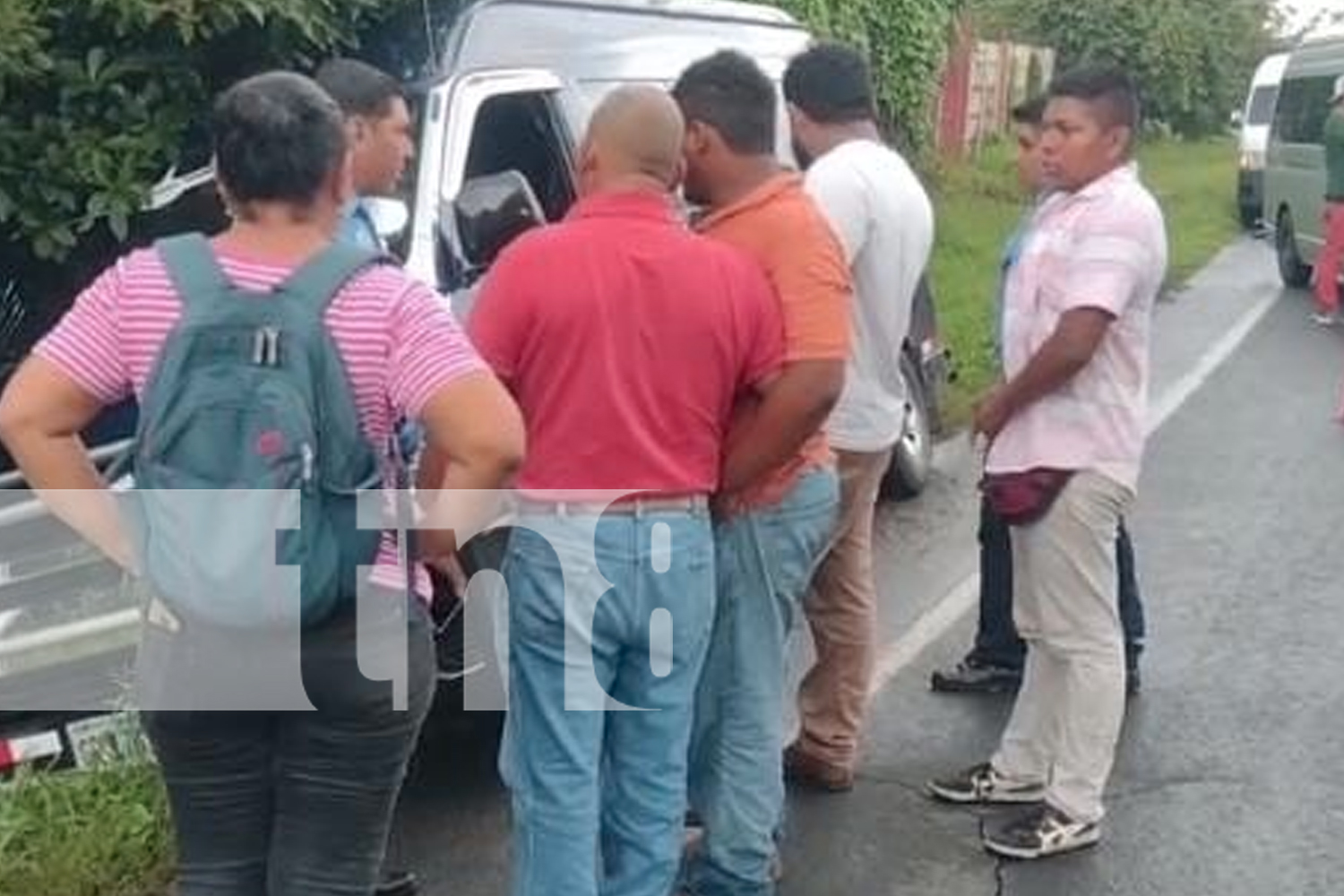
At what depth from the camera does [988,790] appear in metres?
5.47

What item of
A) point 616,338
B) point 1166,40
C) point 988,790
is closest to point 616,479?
point 616,338

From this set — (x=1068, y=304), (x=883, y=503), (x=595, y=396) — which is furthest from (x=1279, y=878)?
(x=883, y=503)

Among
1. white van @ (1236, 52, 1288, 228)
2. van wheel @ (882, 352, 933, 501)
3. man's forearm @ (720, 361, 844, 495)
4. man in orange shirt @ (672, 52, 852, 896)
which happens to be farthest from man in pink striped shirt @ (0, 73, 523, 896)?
white van @ (1236, 52, 1288, 228)

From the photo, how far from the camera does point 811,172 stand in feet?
17.0

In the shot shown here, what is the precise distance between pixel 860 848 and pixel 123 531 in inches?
94.6

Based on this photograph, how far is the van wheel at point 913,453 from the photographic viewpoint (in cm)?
878

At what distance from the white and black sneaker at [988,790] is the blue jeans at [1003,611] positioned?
0.96 meters

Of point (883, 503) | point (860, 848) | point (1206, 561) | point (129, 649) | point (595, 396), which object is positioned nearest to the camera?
point (595, 396)

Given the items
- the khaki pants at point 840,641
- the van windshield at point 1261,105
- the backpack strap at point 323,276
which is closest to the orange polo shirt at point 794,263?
the khaki pants at point 840,641

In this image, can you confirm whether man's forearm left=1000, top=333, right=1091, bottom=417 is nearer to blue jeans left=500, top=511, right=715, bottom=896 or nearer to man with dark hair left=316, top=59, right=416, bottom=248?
blue jeans left=500, top=511, right=715, bottom=896

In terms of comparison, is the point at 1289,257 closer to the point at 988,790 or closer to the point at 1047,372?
the point at 988,790

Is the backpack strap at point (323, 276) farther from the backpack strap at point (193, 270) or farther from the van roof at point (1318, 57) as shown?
the van roof at point (1318, 57)

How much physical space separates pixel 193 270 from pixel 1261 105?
2409 centimetres

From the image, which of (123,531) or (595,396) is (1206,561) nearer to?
(595,396)
